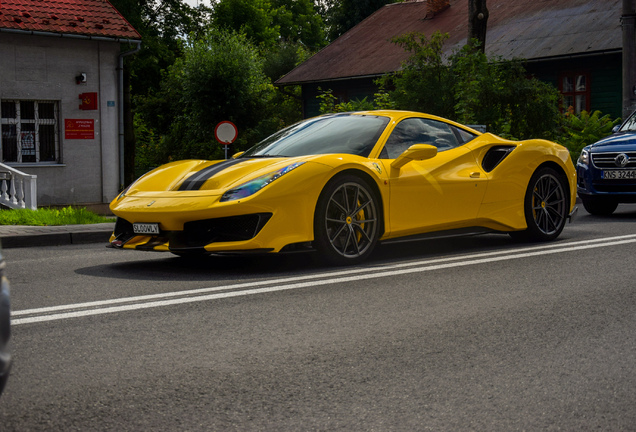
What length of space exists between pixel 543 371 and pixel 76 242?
7647mm

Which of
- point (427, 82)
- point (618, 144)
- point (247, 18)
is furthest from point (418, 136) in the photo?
point (247, 18)

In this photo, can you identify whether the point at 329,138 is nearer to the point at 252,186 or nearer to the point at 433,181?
the point at 433,181

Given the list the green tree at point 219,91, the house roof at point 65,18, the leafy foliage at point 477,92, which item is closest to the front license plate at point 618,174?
the leafy foliage at point 477,92

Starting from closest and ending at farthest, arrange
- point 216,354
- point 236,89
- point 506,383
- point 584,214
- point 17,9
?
point 506,383, point 216,354, point 584,214, point 17,9, point 236,89

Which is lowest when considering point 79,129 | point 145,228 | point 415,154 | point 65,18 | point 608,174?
point 145,228

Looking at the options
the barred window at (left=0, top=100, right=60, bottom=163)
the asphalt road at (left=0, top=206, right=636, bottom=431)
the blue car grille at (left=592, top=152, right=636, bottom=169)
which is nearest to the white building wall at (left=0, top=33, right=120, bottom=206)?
the barred window at (left=0, top=100, right=60, bottom=163)

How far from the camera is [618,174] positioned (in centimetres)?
1212

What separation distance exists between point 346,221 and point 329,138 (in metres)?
1.00

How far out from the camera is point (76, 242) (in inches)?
414

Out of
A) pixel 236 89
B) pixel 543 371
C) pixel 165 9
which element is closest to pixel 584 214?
pixel 543 371

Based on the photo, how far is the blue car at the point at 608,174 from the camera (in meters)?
12.0

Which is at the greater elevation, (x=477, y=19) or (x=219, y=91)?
(x=477, y=19)

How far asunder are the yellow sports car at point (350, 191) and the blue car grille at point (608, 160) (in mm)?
3399

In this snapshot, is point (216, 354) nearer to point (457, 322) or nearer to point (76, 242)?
point (457, 322)
